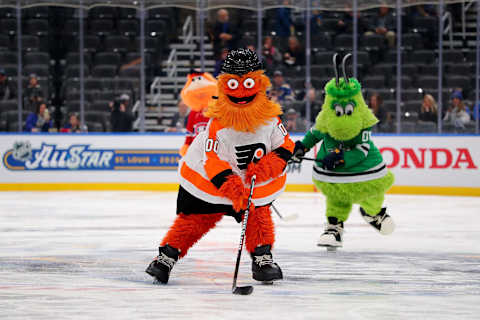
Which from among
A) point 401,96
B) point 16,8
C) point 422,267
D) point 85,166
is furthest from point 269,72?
point 422,267

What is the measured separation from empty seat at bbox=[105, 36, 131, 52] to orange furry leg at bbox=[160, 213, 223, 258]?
8.12 metres

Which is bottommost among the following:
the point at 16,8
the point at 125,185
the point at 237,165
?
the point at 125,185

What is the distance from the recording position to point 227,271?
201 inches

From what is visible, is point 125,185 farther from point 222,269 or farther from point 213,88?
point 222,269

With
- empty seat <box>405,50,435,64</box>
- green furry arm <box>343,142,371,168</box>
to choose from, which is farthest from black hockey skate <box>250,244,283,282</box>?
empty seat <box>405,50,435,64</box>

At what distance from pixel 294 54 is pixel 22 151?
3.98m

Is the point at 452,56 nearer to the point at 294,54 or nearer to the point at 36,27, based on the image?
the point at 294,54

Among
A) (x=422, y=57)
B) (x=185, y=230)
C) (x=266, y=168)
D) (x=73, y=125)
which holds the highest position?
(x=422, y=57)

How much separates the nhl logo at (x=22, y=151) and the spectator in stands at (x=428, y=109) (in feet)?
17.4

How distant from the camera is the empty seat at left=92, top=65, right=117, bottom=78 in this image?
1232 cm

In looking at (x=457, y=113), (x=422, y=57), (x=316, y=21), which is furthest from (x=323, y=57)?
(x=457, y=113)

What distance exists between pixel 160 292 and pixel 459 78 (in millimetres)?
7982

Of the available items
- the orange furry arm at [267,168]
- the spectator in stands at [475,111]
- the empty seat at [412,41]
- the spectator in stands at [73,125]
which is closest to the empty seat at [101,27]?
the spectator in stands at [73,125]

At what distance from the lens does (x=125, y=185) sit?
1197 centimetres
